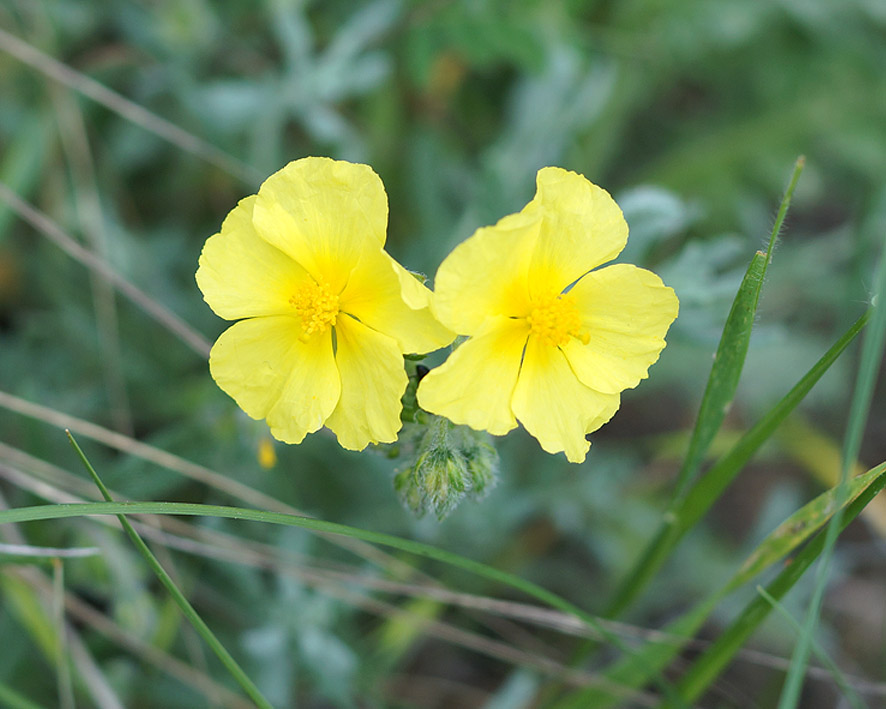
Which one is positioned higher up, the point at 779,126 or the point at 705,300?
the point at 779,126

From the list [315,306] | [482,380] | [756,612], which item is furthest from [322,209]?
[756,612]

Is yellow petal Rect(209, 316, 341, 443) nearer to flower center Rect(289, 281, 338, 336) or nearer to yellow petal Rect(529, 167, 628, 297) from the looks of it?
flower center Rect(289, 281, 338, 336)

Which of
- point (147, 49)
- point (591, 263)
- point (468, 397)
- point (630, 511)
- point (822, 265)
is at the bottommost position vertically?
point (468, 397)

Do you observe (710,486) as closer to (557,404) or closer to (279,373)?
(557,404)

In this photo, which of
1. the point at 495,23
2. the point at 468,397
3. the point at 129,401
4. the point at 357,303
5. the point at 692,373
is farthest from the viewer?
the point at 692,373

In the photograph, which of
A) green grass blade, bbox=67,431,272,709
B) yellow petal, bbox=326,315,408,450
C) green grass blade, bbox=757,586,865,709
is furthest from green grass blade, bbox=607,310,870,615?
green grass blade, bbox=67,431,272,709

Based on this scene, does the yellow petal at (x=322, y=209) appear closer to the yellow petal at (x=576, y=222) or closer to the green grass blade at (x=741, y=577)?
the yellow petal at (x=576, y=222)

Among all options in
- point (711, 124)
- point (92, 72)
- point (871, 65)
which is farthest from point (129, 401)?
point (871, 65)

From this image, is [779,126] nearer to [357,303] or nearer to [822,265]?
[822,265]
